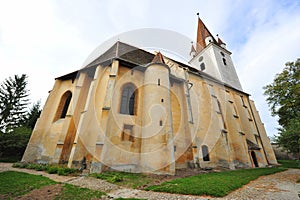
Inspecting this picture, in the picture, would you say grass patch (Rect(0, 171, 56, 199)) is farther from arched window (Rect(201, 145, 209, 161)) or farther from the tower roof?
the tower roof

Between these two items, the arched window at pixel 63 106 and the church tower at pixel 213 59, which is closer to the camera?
the arched window at pixel 63 106

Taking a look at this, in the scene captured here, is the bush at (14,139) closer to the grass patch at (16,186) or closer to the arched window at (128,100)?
the grass patch at (16,186)

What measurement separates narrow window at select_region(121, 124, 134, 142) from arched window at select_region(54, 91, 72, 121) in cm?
709

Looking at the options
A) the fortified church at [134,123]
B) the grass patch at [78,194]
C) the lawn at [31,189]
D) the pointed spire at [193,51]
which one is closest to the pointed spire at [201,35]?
the pointed spire at [193,51]

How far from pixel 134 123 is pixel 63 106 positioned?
8045 mm

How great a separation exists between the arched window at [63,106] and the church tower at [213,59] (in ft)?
72.6

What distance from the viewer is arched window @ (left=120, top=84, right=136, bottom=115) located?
480 inches

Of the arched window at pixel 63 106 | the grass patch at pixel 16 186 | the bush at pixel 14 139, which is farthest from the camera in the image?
the bush at pixel 14 139

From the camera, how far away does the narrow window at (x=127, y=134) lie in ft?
36.1

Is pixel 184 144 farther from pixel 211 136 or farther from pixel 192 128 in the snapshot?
pixel 211 136

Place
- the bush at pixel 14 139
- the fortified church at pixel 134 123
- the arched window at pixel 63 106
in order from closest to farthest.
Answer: the fortified church at pixel 134 123, the arched window at pixel 63 106, the bush at pixel 14 139

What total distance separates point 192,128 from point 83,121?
30.9 feet

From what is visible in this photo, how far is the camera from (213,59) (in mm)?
25453

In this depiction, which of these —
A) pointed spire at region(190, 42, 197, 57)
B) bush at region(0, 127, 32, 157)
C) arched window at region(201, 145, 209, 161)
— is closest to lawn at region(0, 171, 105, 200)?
arched window at region(201, 145, 209, 161)
